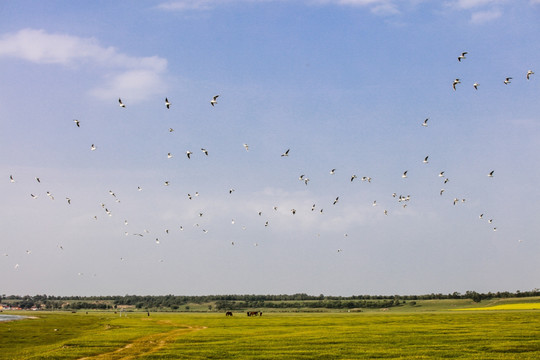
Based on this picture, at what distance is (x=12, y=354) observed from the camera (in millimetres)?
51000

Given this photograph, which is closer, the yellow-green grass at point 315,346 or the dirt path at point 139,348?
the yellow-green grass at point 315,346

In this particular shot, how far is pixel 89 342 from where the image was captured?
2254 inches

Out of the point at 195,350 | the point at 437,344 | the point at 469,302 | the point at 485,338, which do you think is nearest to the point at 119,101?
the point at 195,350

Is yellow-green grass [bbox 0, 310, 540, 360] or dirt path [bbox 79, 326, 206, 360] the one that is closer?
yellow-green grass [bbox 0, 310, 540, 360]

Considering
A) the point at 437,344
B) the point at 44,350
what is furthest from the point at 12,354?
the point at 437,344

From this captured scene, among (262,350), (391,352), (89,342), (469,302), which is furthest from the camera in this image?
(469,302)

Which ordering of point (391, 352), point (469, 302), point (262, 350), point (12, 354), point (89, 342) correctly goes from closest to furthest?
point (391, 352) < point (262, 350) < point (12, 354) < point (89, 342) < point (469, 302)

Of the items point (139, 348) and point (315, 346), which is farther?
point (139, 348)

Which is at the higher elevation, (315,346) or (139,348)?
(315,346)

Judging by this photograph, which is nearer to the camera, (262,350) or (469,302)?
(262,350)

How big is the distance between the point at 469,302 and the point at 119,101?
557 ft

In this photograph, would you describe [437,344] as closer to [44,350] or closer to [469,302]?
[44,350]

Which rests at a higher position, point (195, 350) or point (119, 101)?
point (119, 101)

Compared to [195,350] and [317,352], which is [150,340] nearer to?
[195,350]
